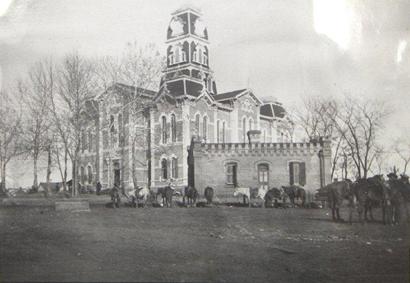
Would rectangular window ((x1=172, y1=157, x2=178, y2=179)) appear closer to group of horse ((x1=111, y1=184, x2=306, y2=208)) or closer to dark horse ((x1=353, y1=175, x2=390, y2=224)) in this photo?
group of horse ((x1=111, y1=184, x2=306, y2=208))

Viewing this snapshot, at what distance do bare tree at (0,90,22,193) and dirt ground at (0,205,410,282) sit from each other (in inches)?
37.8

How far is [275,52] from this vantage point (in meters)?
7.57

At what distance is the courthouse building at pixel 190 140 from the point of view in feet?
54.3

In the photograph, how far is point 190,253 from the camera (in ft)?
20.2

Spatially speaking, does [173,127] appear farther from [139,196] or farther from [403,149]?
[403,149]

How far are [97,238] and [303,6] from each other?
481cm

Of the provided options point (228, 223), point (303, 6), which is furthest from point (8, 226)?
point (303, 6)


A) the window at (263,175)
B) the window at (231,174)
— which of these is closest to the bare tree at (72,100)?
the window at (231,174)

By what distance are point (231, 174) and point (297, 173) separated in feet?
9.49

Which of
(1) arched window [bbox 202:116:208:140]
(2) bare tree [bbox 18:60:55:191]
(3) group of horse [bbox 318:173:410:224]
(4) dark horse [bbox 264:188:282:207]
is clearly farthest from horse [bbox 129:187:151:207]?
(1) arched window [bbox 202:116:208:140]

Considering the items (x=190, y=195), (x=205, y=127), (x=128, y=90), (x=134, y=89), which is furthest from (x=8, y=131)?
(x=205, y=127)

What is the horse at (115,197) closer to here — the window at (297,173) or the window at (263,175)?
the window at (263,175)

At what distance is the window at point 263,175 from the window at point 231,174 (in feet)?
3.57

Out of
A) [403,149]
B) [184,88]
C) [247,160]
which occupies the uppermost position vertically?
[184,88]
